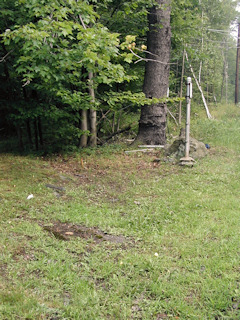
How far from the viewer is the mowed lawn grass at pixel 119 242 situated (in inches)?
101

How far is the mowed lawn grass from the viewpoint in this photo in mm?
2558

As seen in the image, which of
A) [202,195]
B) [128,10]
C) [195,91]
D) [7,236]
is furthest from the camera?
[195,91]

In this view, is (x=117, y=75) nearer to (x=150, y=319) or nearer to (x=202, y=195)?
(x=202, y=195)

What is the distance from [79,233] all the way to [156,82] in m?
5.83

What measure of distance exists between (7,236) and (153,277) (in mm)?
1753

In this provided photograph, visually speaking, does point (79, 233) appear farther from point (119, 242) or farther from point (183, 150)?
point (183, 150)

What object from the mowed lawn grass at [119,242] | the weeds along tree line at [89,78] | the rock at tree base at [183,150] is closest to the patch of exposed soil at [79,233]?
the mowed lawn grass at [119,242]

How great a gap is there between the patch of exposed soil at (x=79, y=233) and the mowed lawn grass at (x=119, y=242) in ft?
0.04

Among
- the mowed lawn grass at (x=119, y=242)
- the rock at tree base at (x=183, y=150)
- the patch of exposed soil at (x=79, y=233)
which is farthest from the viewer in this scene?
the rock at tree base at (x=183, y=150)

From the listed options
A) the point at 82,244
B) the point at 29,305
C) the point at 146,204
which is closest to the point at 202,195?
the point at 146,204

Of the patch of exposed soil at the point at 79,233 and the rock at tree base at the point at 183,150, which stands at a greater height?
the rock at tree base at the point at 183,150

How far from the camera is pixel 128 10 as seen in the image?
7.67 m

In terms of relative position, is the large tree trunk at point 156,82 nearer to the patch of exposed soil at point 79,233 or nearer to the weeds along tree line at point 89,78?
the weeds along tree line at point 89,78

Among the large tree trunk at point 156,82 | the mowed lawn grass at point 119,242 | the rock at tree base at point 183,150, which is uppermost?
the large tree trunk at point 156,82
